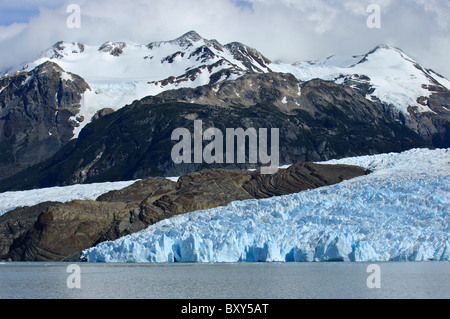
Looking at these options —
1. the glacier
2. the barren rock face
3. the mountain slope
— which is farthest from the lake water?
the mountain slope

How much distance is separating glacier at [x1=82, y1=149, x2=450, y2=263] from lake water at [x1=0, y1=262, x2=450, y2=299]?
1074 millimetres

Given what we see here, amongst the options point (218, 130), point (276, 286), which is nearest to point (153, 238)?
point (276, 286)

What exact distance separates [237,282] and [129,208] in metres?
30.3

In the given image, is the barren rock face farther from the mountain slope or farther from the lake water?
the mountain slope

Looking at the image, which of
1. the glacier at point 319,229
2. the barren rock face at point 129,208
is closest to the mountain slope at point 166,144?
the barren rock face at point 129,208

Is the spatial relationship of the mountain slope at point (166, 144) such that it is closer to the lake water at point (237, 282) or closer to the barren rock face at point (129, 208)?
the barren rock face at point (129, 208)

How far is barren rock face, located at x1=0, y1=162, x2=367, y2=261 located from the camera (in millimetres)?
65500

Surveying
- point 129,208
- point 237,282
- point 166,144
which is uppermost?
point 166,144

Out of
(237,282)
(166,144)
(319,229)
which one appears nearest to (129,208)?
(319,229)

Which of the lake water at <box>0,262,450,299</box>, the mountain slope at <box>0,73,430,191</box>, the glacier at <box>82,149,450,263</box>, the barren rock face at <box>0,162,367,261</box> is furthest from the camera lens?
the mountain slope at <box>0,73,430,191</box>

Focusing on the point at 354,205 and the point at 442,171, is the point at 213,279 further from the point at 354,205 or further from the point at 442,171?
the point at 442,171

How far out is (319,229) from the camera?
51875mm

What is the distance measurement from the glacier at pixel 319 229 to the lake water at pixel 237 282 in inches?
42.3

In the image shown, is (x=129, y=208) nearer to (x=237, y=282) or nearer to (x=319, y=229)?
(x=319, y=229)
